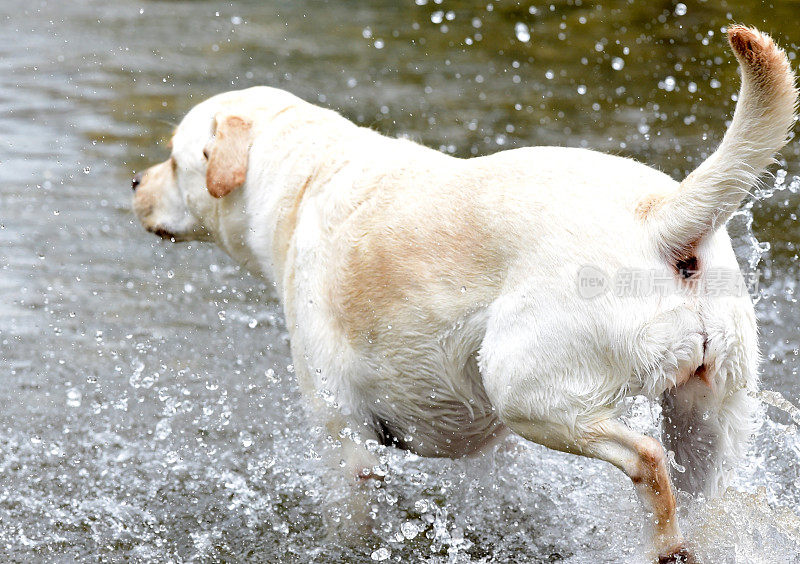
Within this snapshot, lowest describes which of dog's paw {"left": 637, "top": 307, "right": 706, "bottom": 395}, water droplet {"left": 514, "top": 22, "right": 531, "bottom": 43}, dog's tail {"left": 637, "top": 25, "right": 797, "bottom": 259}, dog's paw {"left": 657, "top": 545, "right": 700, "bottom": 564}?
water droplet {"left": 514, "top": 22, "right": 531, "bottom": 43}

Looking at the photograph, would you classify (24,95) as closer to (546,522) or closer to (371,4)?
(371,4)

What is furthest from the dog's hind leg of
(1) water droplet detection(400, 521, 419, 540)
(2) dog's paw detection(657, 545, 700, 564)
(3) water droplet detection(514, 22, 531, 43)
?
(3) water droplet detection(514, 22, 531, 43)

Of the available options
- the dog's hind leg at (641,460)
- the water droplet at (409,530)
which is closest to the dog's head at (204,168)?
the water droplet at (409,530)

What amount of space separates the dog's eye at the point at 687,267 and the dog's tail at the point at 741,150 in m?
0.02

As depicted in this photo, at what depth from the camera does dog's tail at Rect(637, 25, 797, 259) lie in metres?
2.22

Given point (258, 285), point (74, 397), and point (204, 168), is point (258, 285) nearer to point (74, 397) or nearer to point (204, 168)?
point (74, 397)

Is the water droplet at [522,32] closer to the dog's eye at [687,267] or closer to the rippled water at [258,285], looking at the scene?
the rippled water at [258,285]

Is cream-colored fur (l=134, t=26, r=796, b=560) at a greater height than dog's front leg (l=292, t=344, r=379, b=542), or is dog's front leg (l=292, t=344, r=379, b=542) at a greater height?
cream-colored fur (l=134, t=26, r=796, b=560)

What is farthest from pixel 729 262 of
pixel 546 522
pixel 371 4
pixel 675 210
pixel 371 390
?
pixel 371 4

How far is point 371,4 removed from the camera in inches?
395

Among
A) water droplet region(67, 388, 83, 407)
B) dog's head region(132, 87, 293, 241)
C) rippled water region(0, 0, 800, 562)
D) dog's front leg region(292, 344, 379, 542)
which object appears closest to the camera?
dog's front leg region(292, 344, 379, 542)

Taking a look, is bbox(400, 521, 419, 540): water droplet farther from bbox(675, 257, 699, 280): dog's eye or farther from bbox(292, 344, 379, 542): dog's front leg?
bbox(675, 257, 699, 280): dog's eye

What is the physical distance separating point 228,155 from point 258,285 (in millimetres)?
1877

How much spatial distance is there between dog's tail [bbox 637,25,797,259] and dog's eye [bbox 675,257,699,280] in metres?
0.02
